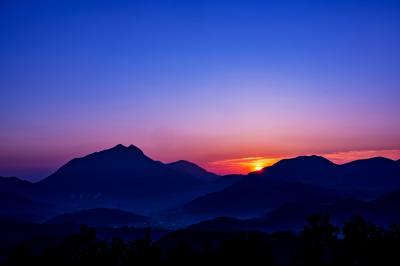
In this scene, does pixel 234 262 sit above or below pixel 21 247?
below

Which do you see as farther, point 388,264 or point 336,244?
point 336,244

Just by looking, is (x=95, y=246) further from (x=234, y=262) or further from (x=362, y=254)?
(x=362, y=254)

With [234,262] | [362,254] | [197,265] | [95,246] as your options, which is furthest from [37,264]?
[362,254]

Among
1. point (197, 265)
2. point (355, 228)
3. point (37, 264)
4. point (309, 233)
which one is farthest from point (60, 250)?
point (355, 228)

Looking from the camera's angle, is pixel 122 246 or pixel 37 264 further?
pixel 122 246

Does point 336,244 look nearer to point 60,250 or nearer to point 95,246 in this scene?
point 95,246

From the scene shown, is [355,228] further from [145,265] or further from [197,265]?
[145,265]

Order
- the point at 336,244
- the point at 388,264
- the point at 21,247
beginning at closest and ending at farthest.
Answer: the point at 388,264 < the point at 21,247 < the point at 336,244

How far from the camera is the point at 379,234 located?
76000 millimetres

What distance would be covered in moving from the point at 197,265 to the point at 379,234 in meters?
30.6

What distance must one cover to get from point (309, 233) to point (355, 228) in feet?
24.9

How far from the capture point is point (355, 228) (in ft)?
252

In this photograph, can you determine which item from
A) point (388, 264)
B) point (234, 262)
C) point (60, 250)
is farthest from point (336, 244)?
point (60, 250)

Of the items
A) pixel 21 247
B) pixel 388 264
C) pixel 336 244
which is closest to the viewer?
pixel 388 264
